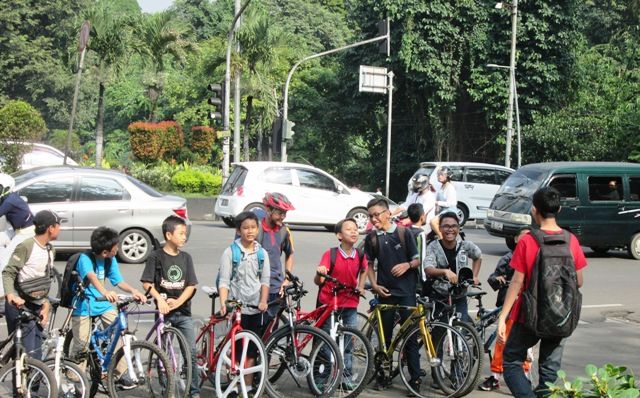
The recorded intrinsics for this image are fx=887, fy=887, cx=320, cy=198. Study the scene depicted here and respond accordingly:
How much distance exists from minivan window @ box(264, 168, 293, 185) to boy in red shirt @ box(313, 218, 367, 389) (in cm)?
1361

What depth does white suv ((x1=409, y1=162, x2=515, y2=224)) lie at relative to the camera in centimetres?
2564

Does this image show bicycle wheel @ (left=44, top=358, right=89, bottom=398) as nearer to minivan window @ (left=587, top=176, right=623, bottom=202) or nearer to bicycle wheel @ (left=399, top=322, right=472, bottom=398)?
bicycle wheel @ (left=399, top=322, right=472, bottom=398)

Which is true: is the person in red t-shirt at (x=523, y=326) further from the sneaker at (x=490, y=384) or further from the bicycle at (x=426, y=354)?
the sneaker at (x=490, y=384)

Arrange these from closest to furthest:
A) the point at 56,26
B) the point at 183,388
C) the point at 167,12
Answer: the point at 183,388 < the point at 167,12 < the point at 56,26

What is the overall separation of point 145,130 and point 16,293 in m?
26.7

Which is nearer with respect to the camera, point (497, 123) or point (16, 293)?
point (16, 293)

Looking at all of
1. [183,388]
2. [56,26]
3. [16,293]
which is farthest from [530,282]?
[56,26]

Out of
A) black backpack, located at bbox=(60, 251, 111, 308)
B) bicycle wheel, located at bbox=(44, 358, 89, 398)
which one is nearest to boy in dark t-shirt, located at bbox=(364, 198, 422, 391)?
black backpack, located at bbox=(60, 251, 111, 308)

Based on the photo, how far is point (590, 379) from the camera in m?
4.35

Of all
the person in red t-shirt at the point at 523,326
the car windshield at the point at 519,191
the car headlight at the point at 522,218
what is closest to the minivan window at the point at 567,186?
the car windshield at the point at 519,191

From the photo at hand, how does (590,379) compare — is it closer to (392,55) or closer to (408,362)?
(408,362)

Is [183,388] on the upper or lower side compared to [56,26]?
lower

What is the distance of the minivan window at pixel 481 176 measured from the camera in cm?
2588

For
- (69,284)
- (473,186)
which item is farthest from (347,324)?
(473,186)
